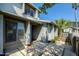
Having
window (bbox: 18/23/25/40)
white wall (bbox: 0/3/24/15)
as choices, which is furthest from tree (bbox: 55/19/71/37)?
window (bbox: 18/23/25/40)

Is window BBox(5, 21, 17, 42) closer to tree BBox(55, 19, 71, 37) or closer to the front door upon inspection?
the front door

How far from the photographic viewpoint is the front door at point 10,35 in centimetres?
805

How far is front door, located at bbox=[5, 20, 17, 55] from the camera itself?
26.4 ft

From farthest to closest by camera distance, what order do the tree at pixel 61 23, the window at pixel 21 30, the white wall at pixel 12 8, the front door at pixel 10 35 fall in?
the tree at pixel 61 23
the window at pixel 21 30
the white wall at pixel 12 8
the front door at pixel 10 35

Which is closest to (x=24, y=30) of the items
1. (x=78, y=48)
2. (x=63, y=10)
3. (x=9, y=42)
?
(x=9, y=42)

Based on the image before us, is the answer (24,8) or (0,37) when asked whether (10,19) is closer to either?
(0,37)

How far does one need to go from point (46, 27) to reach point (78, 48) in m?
7.45

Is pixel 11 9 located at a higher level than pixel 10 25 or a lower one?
higher

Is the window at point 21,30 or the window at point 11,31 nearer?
the window at point 11,31

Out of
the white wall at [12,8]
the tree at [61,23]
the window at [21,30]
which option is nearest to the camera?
the white wall at [12,8]

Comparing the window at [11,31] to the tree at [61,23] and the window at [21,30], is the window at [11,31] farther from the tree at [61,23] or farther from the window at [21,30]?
the tree at [61,23]

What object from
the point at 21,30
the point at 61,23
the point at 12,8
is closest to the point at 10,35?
the point at 21,30

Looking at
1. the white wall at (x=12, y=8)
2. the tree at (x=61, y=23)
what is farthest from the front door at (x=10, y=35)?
the tree at (x=61, y=23)

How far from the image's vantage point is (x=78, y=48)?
22.4ft
